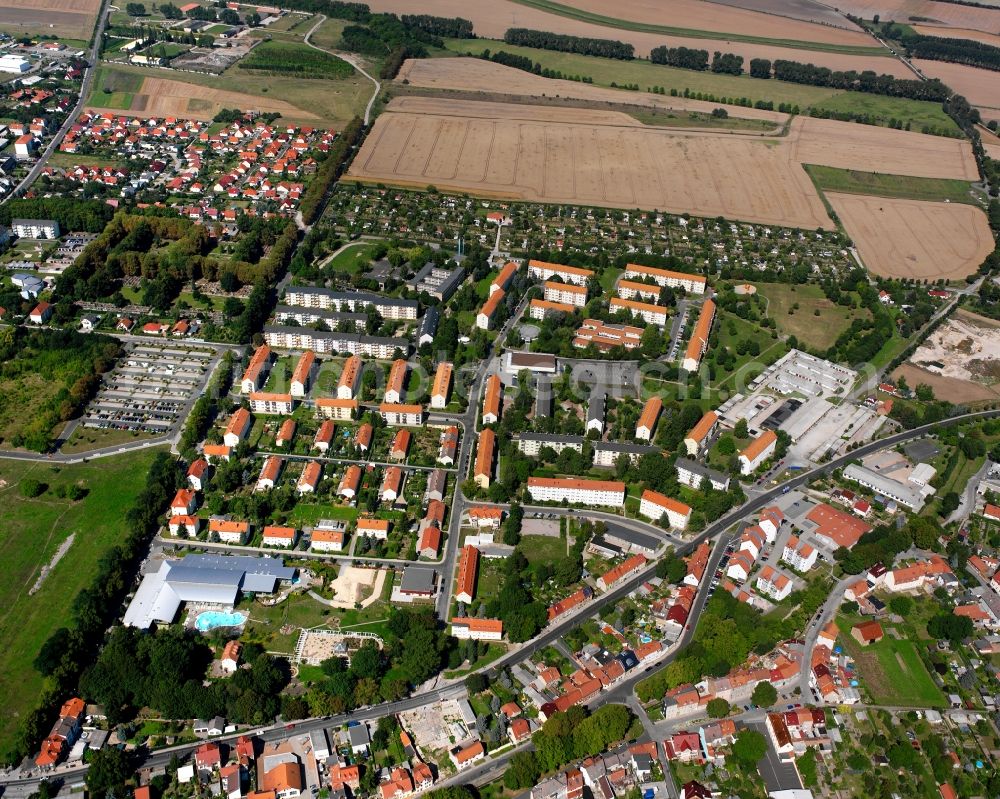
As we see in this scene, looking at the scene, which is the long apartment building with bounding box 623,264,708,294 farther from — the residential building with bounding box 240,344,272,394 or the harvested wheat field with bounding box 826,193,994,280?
the residential building with bounding box 240,344,272,394

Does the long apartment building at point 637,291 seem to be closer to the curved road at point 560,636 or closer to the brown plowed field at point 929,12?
the curved road at point 560,636

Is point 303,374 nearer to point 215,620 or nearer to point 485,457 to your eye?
point 485,457

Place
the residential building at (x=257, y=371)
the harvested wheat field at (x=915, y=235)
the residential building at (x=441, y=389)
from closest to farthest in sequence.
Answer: the residential building at (x=257, y=371)
the residential building at (x=441, y=389)
the harvested wheat field at (x=915, y=235)

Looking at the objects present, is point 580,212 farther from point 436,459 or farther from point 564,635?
point 564,635

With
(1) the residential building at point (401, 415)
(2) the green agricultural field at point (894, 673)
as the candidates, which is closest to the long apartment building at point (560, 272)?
(1) the residential building at point (401, 415)

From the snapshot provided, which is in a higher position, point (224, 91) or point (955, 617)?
point (955, 617)

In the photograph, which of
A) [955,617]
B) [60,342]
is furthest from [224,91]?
[955,617]
